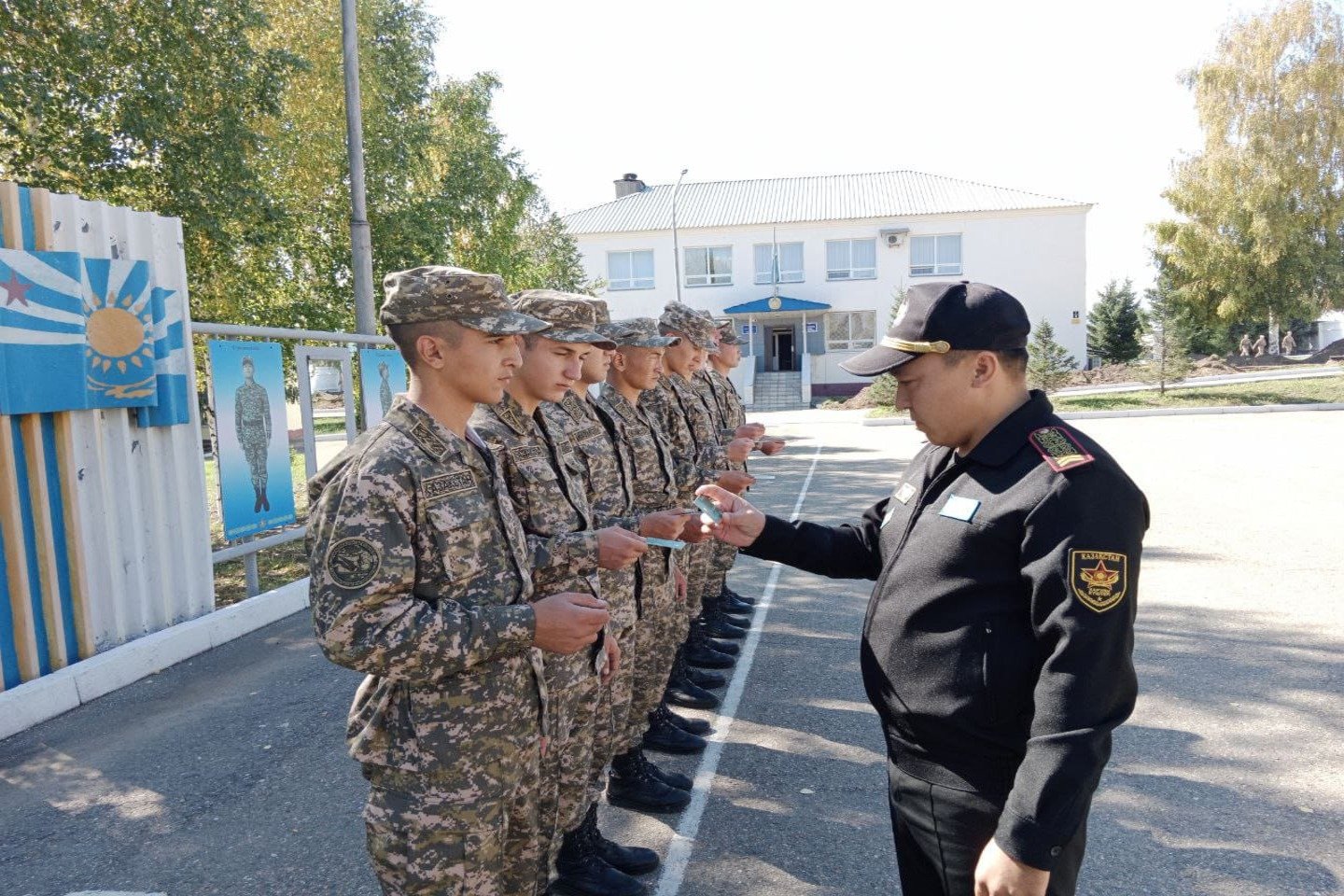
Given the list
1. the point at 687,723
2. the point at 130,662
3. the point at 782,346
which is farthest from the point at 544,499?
the point at 782,346

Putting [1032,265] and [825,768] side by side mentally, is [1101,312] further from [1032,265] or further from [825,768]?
[825,768]

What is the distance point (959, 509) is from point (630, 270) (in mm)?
41056

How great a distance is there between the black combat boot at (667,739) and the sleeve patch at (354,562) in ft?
9.08

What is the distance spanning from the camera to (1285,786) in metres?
3.96

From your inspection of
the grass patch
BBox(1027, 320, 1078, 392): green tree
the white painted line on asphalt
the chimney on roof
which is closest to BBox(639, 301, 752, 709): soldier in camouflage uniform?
the white painted line on asphalt

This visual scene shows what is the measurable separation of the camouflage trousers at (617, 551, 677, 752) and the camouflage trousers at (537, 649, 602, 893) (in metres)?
0.83

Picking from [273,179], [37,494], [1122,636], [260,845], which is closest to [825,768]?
[260,845]

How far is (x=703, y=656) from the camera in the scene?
19.4 ft

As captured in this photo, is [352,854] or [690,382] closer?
[352,854]

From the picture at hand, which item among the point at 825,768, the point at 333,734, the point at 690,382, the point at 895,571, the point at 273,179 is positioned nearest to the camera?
the point at 895,571

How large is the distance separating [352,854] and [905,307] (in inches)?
121

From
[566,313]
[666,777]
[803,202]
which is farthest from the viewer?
[803,202]

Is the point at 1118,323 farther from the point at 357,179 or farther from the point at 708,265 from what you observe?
the point at 357,179

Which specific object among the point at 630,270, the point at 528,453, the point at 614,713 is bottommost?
the point at 614,713
